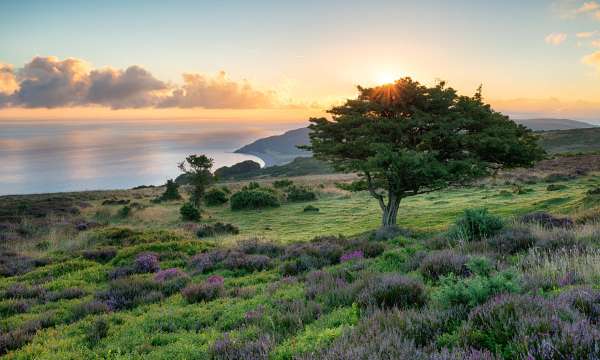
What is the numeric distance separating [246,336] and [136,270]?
8893 mm

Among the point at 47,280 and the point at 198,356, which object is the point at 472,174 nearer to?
the point at 198,356

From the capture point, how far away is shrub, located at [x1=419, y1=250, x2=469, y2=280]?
322 inches

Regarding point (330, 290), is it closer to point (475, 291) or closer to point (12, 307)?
point (475, 291)

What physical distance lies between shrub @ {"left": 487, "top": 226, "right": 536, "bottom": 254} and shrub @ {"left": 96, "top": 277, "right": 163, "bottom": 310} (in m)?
9.48

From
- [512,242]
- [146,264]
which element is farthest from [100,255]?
[512,242]

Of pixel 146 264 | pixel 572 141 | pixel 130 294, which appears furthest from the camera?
pixel 572 141

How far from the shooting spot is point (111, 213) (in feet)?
109

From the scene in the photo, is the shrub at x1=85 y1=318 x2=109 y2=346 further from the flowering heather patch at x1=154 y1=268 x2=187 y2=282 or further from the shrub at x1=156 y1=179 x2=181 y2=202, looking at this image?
the shrub at x1=156 y1=179 x2=181 y2=202

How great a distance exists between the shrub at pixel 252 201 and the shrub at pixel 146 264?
20.9 metres

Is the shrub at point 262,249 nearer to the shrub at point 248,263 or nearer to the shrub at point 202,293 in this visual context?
the shrub at point 248,263

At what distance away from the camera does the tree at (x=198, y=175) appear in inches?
1403

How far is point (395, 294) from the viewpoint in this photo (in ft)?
21.3

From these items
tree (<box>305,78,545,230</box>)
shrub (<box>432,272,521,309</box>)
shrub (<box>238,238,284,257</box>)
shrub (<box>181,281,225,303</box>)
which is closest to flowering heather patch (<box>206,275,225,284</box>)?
shrub (<box>181,281,225,303</box>)

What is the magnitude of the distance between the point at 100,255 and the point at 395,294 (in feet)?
45.7
